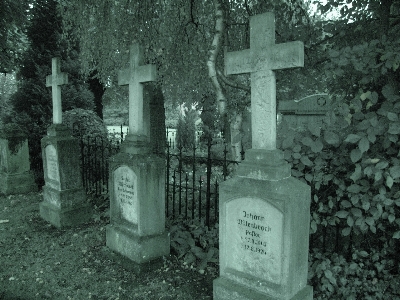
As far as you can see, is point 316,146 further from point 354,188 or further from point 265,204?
point 265,204

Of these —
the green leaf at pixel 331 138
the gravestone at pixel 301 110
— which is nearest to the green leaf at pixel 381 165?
the green leaf at pixel 331 138

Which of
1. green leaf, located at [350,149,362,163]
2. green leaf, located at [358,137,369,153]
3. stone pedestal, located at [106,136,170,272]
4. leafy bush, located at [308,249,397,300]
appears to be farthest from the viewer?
stone pedestal, located at [106,136,170,272]

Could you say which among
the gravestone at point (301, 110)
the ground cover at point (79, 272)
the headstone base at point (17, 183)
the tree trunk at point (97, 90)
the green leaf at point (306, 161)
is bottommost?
the ground cover at point (79, 272)

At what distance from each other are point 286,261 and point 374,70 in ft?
6.59

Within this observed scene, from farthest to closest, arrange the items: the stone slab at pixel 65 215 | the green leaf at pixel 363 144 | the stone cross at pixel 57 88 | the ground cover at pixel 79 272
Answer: the stone cross at pixel 57 88 < the stone slab at pixel 65 215 < the ground cover at pixel 79 272 < the green leaf at pixel 363 144

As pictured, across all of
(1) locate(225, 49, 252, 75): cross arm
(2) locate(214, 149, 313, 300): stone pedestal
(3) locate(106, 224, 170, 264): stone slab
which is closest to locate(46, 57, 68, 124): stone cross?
(3) locate(106, 224, 170, 264): stone slab

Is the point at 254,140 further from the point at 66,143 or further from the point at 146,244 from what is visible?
the point at 66,143

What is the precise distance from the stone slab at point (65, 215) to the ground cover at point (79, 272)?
0.19 m

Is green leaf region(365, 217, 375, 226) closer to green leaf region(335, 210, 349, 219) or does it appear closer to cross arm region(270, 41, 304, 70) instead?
green leaf region(335, 210, 349, 219)

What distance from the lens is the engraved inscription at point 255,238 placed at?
293 centimetres

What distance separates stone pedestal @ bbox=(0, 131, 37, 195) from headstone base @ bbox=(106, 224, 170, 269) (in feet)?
15.5

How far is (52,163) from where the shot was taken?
20.5 ft

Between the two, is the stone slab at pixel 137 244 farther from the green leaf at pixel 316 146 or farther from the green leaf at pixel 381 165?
the green leaf at pixel 381 165

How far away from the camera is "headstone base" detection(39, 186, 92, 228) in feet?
19.7
